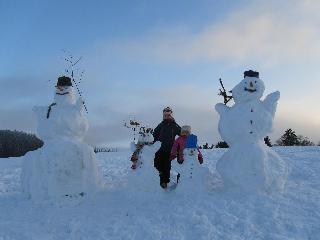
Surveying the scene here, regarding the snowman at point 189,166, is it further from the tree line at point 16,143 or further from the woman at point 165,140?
the tree line at point 16,143

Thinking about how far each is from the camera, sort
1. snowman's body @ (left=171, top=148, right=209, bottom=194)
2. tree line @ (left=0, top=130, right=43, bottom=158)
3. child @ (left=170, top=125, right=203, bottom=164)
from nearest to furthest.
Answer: snowman's body @ (left=171, top=148, right=209, bottom=194)
child @ (left=170, top=125, right=203, bottom=164)
tree line @ (left=0, top=130, right=43, bottom=158)

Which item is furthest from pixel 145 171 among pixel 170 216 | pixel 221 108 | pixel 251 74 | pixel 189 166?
pixel 251 74

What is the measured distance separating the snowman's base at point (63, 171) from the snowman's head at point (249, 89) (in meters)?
3.50

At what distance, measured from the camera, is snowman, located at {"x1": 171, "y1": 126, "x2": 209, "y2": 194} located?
1073 cm

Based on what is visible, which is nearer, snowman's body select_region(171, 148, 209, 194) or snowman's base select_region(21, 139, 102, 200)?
snowman's body select_region(171, 148, 209, 194)

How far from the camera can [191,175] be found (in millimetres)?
10742

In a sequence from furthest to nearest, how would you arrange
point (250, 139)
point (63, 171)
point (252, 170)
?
point (63, 171), point (250, 139), point (252, 170)

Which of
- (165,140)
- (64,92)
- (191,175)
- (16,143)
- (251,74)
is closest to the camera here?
(191,175)

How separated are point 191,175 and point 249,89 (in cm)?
216

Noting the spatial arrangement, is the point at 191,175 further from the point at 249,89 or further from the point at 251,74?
the point at 251,74

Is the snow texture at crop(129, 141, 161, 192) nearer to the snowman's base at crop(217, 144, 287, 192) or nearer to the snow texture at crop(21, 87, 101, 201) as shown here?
the snow texture at crop(21, 87, 101, 201)

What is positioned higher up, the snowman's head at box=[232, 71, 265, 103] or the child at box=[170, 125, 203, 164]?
the snowman's head at box=[232, 71, 265, 103]

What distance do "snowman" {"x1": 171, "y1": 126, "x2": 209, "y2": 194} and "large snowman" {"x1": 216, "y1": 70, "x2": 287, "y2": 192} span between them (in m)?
0.48

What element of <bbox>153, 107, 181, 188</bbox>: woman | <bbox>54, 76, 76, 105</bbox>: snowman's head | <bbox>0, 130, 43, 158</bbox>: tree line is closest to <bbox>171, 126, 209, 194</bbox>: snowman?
<bbox>153, 107, 181, 188</bbox>: woman
